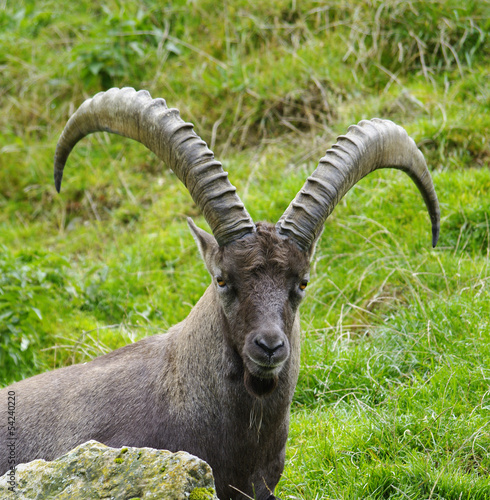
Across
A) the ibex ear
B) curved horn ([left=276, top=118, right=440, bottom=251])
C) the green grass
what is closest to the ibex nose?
curved horn ([left=276, top=118, right=440, bottom=251])

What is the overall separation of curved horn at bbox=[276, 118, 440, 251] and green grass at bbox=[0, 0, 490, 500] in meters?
1.72

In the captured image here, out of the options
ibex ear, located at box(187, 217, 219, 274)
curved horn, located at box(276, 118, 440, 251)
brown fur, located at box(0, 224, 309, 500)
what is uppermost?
curved horn, located at box(276, 118, 440, 251)

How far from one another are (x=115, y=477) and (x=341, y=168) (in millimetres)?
2637

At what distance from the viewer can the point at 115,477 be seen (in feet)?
11.5

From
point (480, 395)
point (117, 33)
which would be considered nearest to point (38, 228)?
point (117, 33)

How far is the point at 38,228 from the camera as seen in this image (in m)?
11.2

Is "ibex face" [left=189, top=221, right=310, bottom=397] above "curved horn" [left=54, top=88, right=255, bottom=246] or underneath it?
underneath

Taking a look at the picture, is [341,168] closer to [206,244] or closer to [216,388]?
[206,244]

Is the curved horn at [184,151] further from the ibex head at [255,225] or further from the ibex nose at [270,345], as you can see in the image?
the ibex nose at [270,345]

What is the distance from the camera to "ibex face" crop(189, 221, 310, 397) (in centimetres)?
423

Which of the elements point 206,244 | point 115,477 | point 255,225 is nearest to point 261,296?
point 255,225

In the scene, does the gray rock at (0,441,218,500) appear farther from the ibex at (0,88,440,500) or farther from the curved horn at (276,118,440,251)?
the curved horn at (276,118,440,251)

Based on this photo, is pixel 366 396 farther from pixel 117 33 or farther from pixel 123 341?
pixel 117 33

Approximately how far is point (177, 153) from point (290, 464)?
2.60 meters
